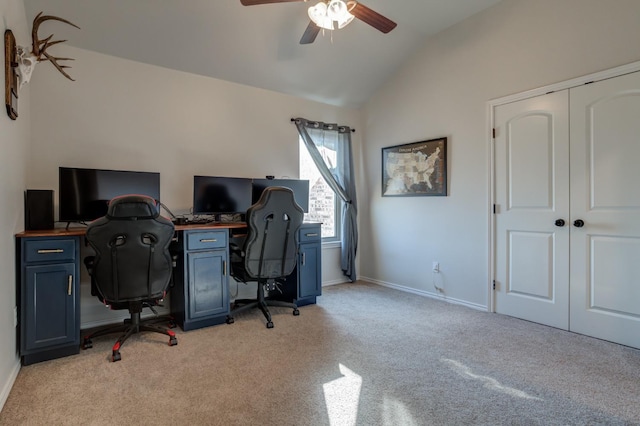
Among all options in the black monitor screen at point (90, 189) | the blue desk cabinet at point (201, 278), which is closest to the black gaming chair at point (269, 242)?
the blue desk cabinet at point (201, 278)

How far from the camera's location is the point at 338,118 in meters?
4.75

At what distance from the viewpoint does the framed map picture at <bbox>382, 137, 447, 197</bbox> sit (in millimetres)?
3848

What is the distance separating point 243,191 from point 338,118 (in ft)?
6.29

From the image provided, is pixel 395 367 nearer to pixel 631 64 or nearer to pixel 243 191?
pixel 243 191

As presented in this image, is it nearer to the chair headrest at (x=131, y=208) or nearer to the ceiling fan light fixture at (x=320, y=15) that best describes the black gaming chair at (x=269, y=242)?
the chair headrest at (x=131, y=208)

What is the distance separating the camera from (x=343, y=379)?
2076mm

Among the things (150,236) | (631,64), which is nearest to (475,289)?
(631,64)

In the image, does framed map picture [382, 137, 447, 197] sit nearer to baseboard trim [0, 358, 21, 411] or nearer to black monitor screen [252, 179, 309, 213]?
black monitor screen [252, 179, 309, 213]

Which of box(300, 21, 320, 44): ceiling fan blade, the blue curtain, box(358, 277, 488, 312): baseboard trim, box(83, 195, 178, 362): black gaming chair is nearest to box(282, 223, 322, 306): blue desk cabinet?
the blue curtain

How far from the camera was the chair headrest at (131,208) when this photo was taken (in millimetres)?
2305

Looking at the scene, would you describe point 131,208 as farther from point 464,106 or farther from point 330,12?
point 464,106

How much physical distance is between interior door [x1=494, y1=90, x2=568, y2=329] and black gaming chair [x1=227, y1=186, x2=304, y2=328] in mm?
2097

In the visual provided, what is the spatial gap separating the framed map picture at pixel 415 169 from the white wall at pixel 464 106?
10cm

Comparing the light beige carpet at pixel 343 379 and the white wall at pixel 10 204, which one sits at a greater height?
the white wall at pixel 10 204
